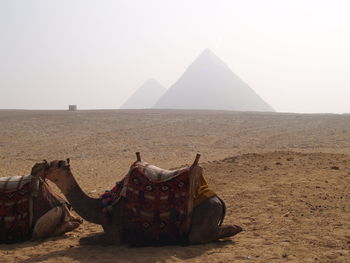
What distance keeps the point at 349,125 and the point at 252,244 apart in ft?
107

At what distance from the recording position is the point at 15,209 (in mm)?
6461

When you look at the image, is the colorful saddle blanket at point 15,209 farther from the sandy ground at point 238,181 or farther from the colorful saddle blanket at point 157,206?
the colorful saddle blanket at point 157,206

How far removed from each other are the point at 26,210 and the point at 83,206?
1007 millimetres

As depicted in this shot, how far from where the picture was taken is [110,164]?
1797 cm

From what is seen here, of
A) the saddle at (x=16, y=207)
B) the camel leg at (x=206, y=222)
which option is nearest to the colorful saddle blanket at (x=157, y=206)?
the camel leg at (x=206, y=222)

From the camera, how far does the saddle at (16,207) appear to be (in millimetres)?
6430

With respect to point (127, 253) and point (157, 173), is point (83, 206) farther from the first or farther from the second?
point (157, 173)

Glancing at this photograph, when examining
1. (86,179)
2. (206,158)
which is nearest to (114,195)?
(86,179)

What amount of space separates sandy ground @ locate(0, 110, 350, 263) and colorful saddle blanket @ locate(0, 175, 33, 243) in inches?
9.1

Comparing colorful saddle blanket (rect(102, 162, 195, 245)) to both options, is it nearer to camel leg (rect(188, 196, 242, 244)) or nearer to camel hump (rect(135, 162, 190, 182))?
camel hump (rect(135, 162, 190, 182))

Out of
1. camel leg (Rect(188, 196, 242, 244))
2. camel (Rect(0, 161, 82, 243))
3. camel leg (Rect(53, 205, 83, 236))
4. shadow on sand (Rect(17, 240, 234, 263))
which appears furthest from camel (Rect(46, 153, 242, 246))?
camel leg (Rect(53, 205, 83, 236))

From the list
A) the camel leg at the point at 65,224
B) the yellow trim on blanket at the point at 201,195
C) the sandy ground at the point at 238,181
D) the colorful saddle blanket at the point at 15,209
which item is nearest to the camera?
the sandy ground at the point at 238,181

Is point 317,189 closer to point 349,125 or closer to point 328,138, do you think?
point 328,138

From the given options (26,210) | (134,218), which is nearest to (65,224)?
(26,210)
